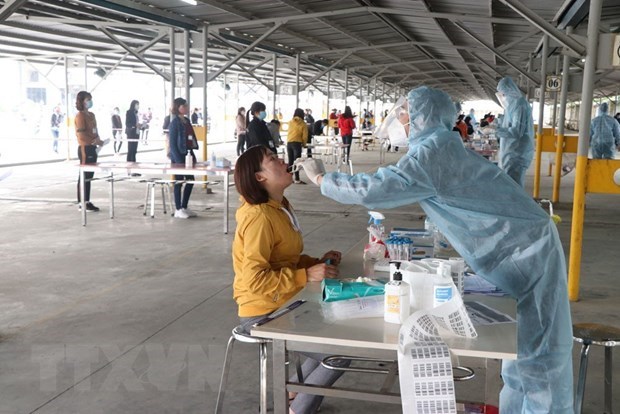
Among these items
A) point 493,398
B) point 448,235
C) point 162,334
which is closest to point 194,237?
point 162,334

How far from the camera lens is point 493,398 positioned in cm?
199

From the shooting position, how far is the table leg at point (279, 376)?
6.73 ft

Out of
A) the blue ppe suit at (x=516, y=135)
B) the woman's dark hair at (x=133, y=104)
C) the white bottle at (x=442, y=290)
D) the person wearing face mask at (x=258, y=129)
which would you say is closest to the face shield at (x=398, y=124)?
the white bottle at (x=442, y=290)

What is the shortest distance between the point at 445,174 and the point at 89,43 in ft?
47.8

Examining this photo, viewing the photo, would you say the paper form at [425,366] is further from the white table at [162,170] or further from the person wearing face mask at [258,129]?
the person wearing face mask at [258,129]

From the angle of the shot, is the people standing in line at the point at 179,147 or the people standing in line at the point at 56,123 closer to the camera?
the people standing in line at the point at 179,147

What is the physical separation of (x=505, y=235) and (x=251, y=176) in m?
1.08

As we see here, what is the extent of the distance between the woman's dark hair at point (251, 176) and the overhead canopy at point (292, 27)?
3.28 metres

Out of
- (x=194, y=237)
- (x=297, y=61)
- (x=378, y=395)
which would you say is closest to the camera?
(x=378, y=395)

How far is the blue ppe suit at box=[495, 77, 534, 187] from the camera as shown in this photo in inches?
303

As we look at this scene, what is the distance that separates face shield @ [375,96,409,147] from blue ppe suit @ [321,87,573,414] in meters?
0.44

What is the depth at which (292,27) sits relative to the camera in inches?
534

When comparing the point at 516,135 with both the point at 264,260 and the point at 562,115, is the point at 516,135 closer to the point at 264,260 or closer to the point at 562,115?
the point at 562,115

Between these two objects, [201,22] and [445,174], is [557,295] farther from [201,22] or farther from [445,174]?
[201,22]
